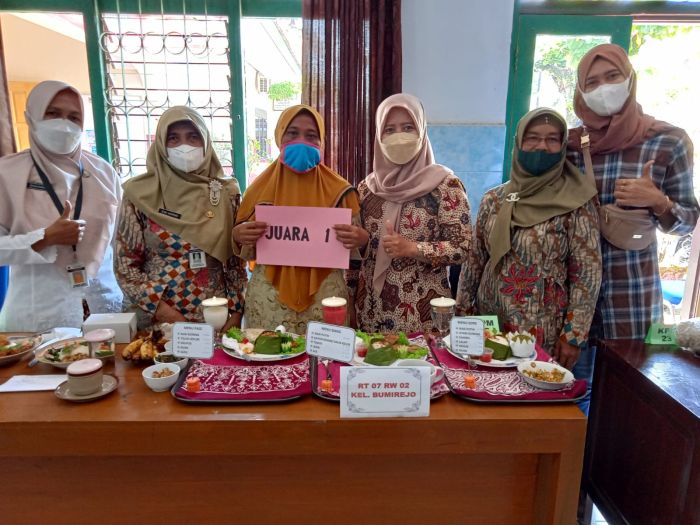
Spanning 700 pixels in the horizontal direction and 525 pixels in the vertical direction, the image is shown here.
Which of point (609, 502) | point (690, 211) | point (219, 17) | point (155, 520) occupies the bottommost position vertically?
point (609, 502)

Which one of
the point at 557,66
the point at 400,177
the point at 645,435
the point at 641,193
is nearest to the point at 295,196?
the point at 400,177

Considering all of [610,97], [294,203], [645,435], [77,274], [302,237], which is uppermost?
[610,97]

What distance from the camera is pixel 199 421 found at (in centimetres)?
108

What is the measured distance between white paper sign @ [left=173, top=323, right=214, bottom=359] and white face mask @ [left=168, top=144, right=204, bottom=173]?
805mm

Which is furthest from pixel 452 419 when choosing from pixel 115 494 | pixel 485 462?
pixel 115 494

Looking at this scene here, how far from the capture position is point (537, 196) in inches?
67.2

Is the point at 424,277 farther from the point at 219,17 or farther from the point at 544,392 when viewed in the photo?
the point at 219,17

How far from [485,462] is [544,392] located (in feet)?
0.79

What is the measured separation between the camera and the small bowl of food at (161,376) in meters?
1.19

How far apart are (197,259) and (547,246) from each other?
1.31 meters

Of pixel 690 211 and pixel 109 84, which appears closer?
pixel 690 211

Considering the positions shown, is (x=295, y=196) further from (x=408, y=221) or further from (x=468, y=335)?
(x=468, y=335)

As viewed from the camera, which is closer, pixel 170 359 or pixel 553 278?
pixel 170 359

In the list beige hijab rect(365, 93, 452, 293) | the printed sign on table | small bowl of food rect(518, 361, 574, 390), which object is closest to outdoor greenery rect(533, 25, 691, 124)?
beige hijab rect(365, 93, 452, 293)
